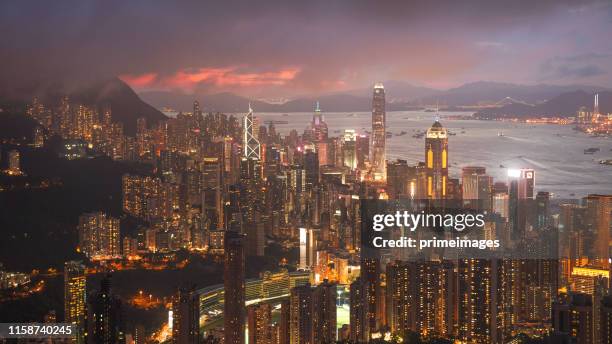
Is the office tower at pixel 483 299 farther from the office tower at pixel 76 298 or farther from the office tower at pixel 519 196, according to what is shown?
the office tower at pixel 76 298

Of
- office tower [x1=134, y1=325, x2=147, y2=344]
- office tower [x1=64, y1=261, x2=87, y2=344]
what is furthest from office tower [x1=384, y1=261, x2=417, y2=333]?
office tower [x1=64, y1=261, x2=87, y2=344]

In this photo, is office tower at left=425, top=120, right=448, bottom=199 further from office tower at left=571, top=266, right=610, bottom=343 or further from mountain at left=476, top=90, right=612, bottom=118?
office tower at left=571, top=266, right=610, bottom=343

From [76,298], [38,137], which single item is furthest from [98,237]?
[76,298]

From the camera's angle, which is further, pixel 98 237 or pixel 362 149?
pixel 362 149

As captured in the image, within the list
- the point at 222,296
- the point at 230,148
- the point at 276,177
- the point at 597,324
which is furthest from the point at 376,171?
the point at 597,324

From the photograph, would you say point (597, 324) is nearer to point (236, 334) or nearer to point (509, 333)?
point (509, 333)

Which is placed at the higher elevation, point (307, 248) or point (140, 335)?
point (307, 248)

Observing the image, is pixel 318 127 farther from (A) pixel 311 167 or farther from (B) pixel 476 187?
(B) pixel 476 187
